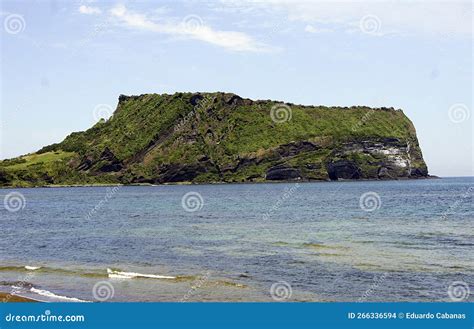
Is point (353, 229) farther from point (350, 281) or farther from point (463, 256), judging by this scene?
point (350, 281)

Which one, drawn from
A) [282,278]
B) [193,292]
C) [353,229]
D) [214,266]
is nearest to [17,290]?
[193,292]

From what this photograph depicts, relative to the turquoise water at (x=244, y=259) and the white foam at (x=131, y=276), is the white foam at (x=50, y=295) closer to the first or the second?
the turquoise water at (x=244, y=259)

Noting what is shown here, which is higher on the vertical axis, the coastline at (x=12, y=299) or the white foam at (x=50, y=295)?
the coastline at (x=12, y=299)

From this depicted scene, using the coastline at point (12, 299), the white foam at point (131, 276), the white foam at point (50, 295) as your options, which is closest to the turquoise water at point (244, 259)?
the white foam at point (50, 295)

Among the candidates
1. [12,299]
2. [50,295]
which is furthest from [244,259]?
[12,299]

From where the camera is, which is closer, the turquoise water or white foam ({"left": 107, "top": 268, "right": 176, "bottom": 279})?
the turquoise water

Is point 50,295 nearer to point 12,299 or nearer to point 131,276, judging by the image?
point 12,299

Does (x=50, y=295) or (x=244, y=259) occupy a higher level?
(x=244, y=259)

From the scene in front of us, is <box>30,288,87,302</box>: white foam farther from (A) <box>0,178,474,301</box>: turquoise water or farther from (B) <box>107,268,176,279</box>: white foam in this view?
(B) <box>107,268,176,279</box>: white foam

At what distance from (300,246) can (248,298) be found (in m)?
19.2

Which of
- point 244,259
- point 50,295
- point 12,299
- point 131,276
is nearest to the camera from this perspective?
point 12,299

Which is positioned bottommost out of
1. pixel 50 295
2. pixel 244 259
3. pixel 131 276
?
pixel 50 295

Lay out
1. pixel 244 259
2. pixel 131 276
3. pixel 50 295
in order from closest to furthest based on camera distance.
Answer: pixel 50 295 → pixel 131 276 → pixel 244 259

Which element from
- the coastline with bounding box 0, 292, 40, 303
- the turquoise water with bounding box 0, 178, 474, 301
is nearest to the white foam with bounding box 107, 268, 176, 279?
the turquoise water with bounding box 0, 178, 474, 301
